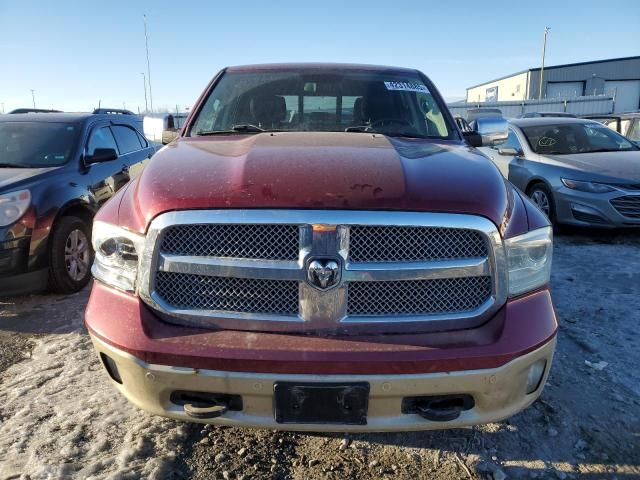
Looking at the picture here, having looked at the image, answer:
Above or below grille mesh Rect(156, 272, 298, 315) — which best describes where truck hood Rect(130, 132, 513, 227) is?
above

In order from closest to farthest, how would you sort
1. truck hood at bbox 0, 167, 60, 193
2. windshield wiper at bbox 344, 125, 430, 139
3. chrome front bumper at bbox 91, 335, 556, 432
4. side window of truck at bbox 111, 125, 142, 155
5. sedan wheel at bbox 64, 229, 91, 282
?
chrome front bumper at bbox 91, 335, 556, 432 → windshield wiper at bbox 344, 125, 430, 139 → truck hood at bbox 0, 167, 60, 193 → sedan wheel at bbox 64, 229, 91, 282 → side window of truck at bbox 111, 125, 142, 155

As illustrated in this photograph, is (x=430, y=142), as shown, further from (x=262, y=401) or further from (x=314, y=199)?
(x=262, y=401)

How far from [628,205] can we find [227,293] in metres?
6.10

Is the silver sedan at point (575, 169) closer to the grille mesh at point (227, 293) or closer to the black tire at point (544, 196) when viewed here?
the black tire at point (544, 196)

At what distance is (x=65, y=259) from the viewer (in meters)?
4.52

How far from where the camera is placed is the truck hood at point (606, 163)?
257 inches

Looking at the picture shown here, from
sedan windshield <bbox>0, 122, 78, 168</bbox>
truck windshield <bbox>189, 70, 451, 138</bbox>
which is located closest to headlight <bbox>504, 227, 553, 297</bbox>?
truck windshield <bbox>189, 70, 451, 138</bbox>

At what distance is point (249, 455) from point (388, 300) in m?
1.08

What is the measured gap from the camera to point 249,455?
2395 mm

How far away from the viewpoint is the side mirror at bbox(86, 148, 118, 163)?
5250 mm

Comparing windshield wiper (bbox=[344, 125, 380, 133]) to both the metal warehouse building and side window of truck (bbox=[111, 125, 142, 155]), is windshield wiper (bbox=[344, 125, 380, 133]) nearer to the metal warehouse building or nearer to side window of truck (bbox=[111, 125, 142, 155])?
side window of truck (bbox=[111, 125, 142, 155])

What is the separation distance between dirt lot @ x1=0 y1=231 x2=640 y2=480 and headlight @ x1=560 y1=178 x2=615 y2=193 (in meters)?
3.69

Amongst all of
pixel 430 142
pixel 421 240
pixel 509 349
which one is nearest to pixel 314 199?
pixel 421 240

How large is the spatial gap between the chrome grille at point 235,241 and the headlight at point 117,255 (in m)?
0.15
